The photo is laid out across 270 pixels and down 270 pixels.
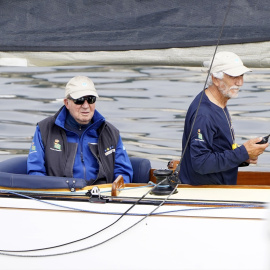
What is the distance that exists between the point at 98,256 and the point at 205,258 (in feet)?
1.87

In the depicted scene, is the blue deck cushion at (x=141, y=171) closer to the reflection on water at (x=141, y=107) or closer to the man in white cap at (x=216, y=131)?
the man in white cap at (x=216, y=131)

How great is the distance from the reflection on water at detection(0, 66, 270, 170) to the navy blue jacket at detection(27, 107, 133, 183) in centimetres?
311

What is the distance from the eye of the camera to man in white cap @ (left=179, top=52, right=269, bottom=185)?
5.04 meters

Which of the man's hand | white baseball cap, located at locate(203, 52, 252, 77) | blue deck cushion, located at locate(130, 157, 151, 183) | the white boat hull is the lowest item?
the white boat hull

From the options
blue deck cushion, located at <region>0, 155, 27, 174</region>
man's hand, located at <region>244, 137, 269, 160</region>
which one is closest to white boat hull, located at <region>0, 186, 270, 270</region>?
man's hand, located at <region>244, 137, 269, 160</region>

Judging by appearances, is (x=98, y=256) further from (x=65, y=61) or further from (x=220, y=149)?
(x=65, y=61)

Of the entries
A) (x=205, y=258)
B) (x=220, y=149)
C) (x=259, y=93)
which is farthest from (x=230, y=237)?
(x=259, y=93)

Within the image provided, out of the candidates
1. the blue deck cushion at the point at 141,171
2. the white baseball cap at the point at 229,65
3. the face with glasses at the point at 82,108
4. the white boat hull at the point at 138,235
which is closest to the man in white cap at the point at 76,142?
the face with glasses at the point at 82,108

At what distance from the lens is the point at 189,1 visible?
550 cm

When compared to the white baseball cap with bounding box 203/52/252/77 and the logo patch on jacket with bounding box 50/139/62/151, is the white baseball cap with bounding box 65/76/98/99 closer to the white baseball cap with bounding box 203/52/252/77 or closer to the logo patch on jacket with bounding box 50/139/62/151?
the logo patch on jacket with bounding box 50/139/62/151

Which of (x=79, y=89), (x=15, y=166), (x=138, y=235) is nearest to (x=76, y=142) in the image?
(x=79, y=89)

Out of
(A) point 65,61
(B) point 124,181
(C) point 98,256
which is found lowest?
(C) point 98,256

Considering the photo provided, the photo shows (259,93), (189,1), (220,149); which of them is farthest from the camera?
(259,93)

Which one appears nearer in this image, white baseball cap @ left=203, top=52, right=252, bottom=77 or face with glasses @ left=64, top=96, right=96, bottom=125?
white baseball cap @ left=203, top=52, right=252, bottom=77
